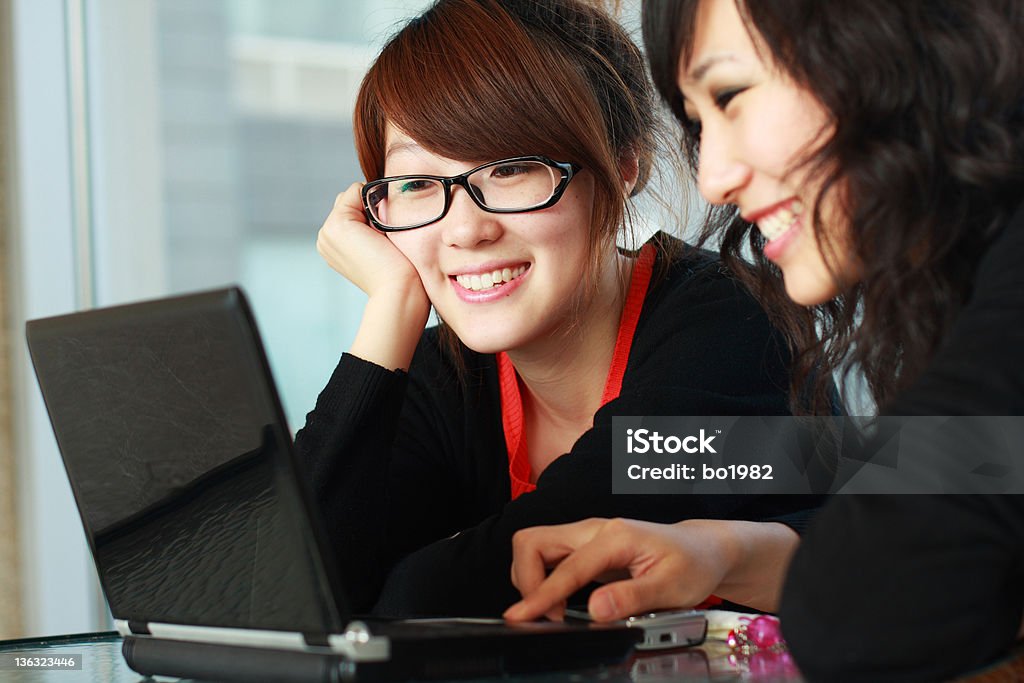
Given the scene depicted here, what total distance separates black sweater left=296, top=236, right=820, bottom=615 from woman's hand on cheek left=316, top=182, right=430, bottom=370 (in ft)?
0.17

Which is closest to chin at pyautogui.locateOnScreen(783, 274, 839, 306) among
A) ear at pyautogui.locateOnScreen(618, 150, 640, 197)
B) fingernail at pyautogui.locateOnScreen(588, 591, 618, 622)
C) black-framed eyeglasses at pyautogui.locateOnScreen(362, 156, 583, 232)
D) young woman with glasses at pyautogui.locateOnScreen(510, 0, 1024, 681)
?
young woman with glasses at pyautogui.locateOnScreen(510, 0, 1024, 681)

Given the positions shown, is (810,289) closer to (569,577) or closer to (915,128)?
(915,128)

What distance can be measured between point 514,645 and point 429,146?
74cm

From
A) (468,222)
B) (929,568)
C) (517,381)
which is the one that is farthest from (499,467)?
(929,568)

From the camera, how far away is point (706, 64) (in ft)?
2.89

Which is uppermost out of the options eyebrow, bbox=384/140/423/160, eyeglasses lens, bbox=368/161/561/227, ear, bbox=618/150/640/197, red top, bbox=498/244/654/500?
eyebrow, bbox=384/140/423/160

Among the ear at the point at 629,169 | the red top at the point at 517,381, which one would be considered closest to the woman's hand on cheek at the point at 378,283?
the red top at the point at 517,381

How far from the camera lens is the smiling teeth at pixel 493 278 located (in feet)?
4.45

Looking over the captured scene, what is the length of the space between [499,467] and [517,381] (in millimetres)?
136

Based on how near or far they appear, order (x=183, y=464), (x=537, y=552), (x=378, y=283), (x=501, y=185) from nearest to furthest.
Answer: (x=183, y=464) < (x=537, y=552) < (x=501, y=185) < (x=378, y=283)

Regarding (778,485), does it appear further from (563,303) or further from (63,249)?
(63,249)

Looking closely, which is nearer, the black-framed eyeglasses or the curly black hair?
the curly black hair

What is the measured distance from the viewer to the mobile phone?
31.1 inches

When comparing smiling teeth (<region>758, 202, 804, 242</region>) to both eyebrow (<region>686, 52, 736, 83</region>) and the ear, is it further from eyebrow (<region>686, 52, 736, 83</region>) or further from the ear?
the ear
